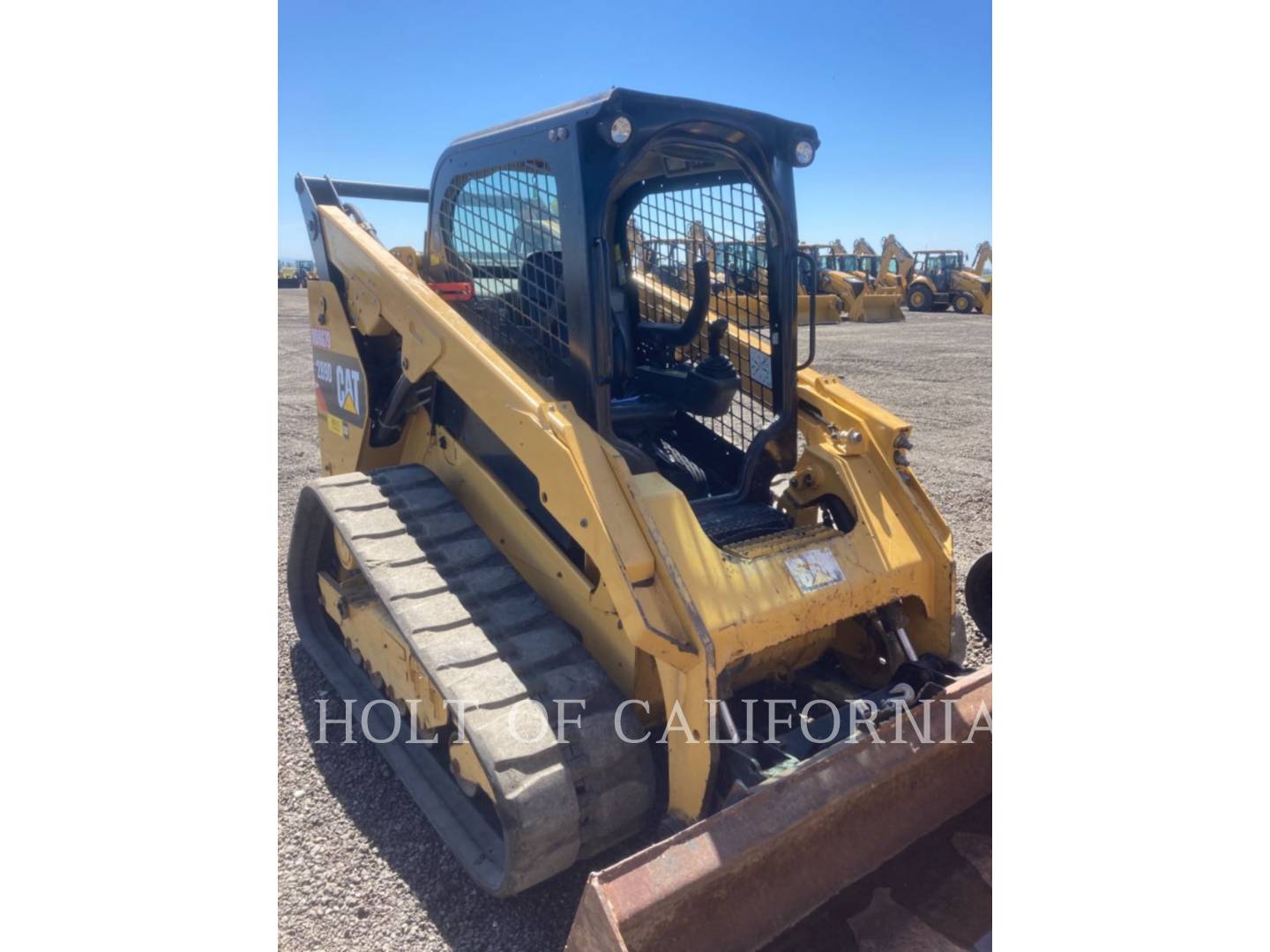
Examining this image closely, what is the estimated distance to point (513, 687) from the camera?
7.30 feet

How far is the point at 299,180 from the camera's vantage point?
144 inches

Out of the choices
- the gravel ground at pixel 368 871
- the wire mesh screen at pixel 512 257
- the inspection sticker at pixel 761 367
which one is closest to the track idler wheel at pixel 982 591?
the gravel ground at pixel 368 871

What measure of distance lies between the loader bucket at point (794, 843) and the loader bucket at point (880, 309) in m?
21.1

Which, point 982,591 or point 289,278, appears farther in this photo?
point 289,278

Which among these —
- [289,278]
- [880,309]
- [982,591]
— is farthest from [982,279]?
[289,278]

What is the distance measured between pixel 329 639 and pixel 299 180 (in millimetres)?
1984

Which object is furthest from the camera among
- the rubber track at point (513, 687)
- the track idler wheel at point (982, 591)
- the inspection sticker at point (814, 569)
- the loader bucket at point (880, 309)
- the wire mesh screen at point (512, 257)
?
the loader bucket at point (880, 309)

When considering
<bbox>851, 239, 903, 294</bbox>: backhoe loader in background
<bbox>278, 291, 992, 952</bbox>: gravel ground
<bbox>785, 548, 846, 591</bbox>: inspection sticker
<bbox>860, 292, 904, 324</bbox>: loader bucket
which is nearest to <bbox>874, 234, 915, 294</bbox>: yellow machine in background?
<bbox>851, 239, 903, 294</bbox>: backhoe loader in background

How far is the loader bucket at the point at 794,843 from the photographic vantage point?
173 cm

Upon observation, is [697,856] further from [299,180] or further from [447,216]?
[299,180]

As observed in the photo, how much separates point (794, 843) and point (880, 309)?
2189cm

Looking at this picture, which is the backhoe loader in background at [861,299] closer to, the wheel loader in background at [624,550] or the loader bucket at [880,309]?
the loader bucket at [880,309]

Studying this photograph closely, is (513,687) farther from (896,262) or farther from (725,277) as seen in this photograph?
(896,262)

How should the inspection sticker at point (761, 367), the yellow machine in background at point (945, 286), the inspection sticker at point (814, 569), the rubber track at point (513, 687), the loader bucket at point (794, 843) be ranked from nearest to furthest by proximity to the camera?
1. the loader bucket at point (794, 843)
2. the rubber track at point (513, 687)
3. the inspection sticker at point (814, 569)
4. the inspection sticker at point (761, 367)
5. the yellow machine in background at point (945, 286)
